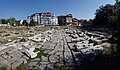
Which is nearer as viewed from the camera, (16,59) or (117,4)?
(117,4)

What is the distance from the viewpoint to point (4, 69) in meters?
6.30

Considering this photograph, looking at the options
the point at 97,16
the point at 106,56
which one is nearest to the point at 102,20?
the point at 97,16

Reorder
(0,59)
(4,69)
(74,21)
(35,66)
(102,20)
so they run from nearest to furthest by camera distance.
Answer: (4,69), (35,66), (0,59), (102,20), (74,21)

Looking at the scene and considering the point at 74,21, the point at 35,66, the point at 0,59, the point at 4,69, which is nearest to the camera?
the point at 4,69

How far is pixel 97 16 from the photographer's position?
6888 cm

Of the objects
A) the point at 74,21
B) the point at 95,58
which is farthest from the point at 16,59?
the point at 74,21

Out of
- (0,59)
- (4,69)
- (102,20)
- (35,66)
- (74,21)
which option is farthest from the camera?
(74,21)

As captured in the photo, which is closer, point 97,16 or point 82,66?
point 82,66

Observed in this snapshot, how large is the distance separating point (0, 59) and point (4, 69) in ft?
4.75

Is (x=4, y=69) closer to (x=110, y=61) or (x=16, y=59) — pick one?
(x=16, y=59)

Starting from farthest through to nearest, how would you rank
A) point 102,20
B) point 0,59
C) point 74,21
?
point 74,21 → point 102,20 → point 0,59

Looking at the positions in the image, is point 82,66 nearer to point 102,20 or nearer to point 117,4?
point 117,4

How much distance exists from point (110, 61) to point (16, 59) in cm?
412

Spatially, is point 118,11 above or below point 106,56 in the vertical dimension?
above
